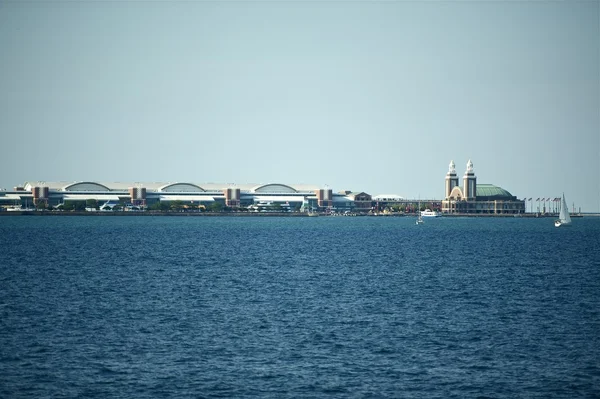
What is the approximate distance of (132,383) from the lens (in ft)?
107

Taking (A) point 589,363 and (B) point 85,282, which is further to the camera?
(B) point 85,282

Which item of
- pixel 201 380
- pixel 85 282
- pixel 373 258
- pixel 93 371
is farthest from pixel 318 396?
pixel 373 258

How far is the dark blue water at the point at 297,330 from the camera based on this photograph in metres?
Result: 33.0

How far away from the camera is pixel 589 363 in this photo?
36.3 meters

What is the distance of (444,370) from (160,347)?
1253 cm

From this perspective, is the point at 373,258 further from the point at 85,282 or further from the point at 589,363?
the point at 589,363

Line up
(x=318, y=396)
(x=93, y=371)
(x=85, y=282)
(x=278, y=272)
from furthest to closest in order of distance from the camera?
1. (x=278, y=272)
2. (x=85, y=282)
3. (x=93, y=371)
4. (x=318, y=396)

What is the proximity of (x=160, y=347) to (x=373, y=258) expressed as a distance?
5266cm

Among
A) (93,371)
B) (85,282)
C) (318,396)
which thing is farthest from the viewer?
(85,282)

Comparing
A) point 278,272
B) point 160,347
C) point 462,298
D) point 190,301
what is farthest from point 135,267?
point 160,347

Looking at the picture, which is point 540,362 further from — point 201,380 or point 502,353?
point 201,380

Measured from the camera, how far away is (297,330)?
1695 inches

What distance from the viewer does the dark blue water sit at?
33.0 metres

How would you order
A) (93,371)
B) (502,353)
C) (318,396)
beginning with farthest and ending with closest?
(502,353), (93,371), (318,396)
